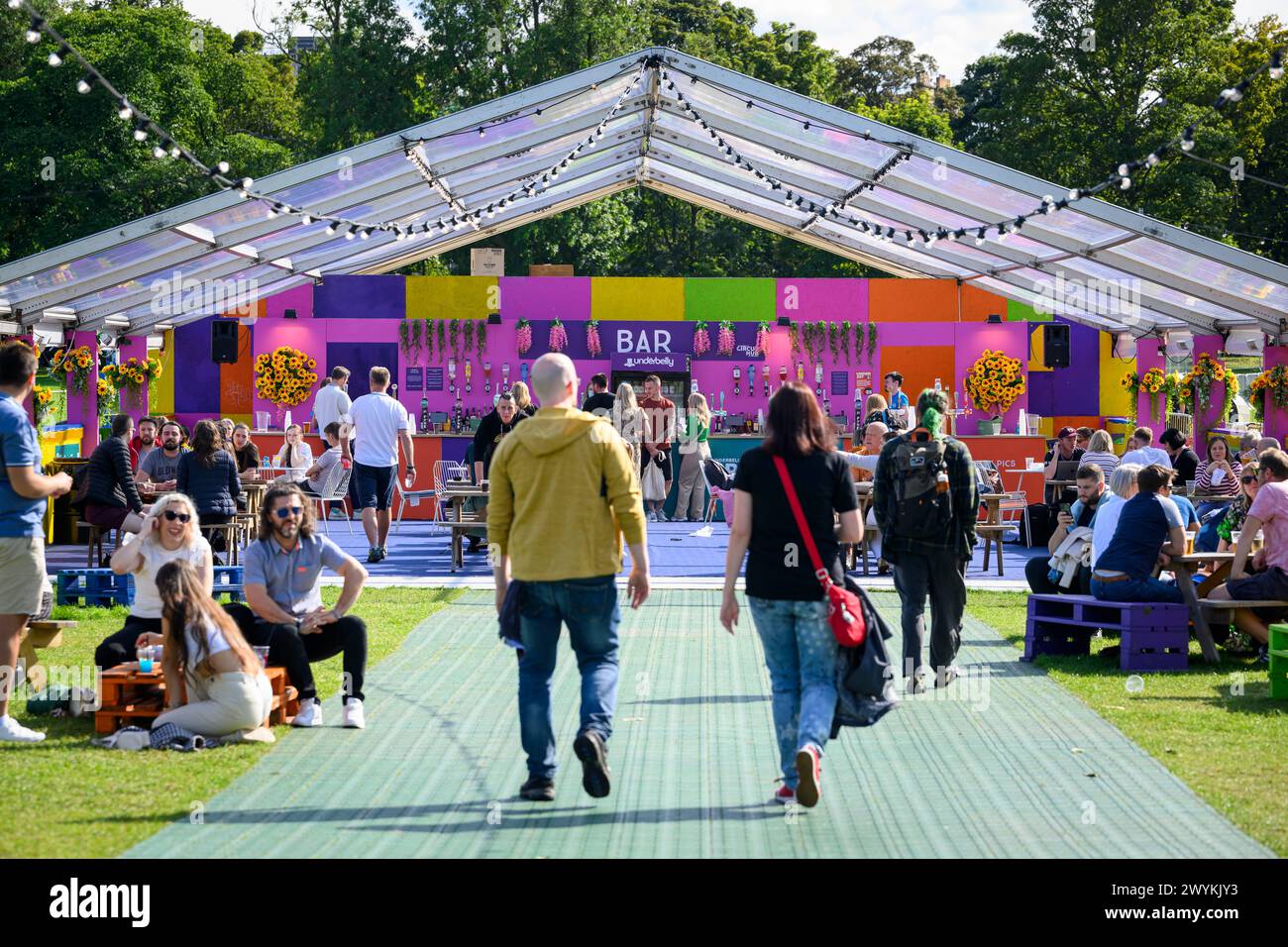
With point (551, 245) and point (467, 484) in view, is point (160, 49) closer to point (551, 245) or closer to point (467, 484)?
point (551, 245)

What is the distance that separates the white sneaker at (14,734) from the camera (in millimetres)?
6707

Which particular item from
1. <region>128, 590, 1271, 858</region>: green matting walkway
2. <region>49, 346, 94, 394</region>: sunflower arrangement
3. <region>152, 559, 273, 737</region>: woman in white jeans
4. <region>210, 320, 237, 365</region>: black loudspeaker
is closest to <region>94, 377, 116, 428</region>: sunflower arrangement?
<region>49, 346, 94, 394</region>: sunflower arrangement

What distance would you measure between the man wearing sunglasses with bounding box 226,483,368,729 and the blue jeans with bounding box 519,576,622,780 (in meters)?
1.65

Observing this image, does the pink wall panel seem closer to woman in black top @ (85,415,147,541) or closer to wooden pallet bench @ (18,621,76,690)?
woman in black top @ (85,415,147,541)

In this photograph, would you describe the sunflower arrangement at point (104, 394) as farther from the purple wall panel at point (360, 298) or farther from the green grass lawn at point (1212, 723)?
the green grass lawn at point (1212, 723)

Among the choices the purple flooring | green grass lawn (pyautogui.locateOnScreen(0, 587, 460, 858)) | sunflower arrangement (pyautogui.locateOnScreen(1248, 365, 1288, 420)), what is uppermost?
sunflower arrangement (pyautogui.locateOnScreen(1248, 365, 1288, 420))

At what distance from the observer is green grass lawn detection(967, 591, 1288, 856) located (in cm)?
584

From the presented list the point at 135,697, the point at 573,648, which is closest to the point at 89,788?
the point at 135,697

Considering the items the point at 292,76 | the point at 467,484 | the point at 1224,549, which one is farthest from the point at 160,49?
the point at 1224,549

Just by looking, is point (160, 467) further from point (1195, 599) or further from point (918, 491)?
point (1195, 599)

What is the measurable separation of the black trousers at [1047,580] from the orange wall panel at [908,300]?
12.3 m
